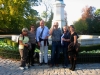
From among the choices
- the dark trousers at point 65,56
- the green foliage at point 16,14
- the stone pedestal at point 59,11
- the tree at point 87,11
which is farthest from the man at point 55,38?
the tree at point 87,11

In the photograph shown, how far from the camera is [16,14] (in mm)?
33656

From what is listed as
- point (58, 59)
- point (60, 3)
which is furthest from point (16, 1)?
point (58, 59)

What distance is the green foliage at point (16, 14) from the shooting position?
1298 inches

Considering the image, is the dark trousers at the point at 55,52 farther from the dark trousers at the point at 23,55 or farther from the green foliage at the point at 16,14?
the green foliage at the point at 16,14

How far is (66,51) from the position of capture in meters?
9.74

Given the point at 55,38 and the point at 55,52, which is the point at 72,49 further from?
the point at 55,52

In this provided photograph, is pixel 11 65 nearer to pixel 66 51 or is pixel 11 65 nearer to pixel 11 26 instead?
pixel 66 51

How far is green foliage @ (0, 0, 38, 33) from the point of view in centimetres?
3297

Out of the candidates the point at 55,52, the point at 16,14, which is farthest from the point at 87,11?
the point at 55,52

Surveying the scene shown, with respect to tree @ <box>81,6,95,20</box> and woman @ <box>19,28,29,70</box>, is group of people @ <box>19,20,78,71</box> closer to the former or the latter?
woman @ <box>19,28,29,70</box>

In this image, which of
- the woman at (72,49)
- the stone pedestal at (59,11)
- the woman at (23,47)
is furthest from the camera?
the stone pedestal at (59,11)

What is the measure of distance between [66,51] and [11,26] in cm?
3082

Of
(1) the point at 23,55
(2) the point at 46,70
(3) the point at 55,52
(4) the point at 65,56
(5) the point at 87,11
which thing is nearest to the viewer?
(2) the point at 46,70

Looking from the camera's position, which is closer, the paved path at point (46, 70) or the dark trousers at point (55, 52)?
the paved path at point (46, 70)
